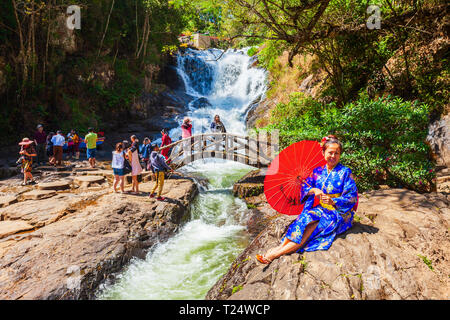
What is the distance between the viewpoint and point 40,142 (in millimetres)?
10859

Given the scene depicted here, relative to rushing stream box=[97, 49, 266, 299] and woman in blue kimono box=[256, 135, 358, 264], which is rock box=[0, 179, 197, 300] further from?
woman in blue kimono box=[256, 135, 358, 264]

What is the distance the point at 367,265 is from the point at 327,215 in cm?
63

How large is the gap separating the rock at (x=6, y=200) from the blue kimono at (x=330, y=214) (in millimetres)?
7456

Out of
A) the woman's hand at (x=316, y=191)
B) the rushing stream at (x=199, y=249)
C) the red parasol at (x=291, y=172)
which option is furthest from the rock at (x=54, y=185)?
the woman's hand at (x=316, y=191)

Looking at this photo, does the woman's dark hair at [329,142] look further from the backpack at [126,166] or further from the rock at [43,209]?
the rock at [43,209]

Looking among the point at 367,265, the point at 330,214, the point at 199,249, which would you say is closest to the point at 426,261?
the point at 367,265

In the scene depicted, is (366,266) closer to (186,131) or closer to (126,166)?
(126,166)

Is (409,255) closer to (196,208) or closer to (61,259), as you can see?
(61,259)

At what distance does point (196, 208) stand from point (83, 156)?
825 cm

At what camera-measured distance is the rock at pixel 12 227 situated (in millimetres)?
5052

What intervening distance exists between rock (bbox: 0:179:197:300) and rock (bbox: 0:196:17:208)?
45 centimetres

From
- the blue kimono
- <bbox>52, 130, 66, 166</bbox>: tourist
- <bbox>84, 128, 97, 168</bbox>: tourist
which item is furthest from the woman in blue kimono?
<bbox>52, 130, 66, 166</bbox>: tourist

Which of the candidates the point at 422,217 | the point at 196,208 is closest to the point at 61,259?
the point at 196,208

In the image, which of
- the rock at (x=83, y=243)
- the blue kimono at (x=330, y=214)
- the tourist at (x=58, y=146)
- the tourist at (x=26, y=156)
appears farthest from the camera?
the tourist at (x=58, y=146)
